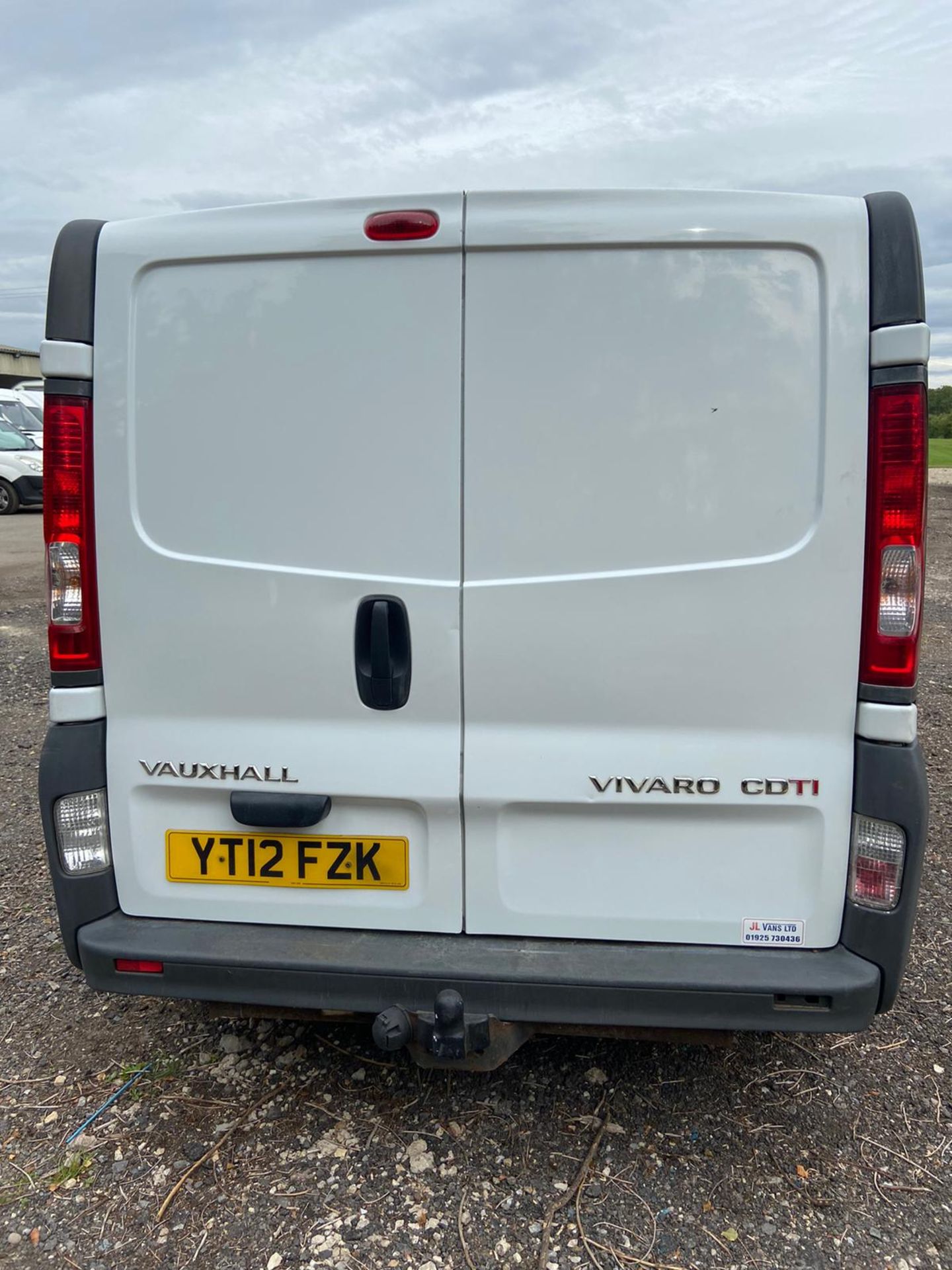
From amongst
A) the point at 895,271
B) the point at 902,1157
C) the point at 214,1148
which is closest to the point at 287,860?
the point at 214,1148

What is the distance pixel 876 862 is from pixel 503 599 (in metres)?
1.07

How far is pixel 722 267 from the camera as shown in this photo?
2113 millimetres

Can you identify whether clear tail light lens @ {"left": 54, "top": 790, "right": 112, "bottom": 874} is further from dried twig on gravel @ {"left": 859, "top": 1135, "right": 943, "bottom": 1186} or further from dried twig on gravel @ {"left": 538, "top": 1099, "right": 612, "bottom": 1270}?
dried twig on gravel @ {"left": 859, "top": 1135, "right": 943, "bottom": 1186}

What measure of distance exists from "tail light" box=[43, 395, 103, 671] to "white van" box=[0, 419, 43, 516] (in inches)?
630

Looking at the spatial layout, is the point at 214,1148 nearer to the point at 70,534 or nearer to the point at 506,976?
the point at 506,976

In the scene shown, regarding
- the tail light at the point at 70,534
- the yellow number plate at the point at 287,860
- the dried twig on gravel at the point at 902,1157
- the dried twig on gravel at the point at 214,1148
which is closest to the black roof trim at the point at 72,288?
the tail light at the point at 70,534

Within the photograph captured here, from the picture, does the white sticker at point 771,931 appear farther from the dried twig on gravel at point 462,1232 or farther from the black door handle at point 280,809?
the black door handle at point 280,809

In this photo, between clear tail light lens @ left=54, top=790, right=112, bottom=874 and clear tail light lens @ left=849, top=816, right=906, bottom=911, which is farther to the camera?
clear tail light lens @ left=54, top=790, right=112, bottom=874

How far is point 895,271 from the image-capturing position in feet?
6.78

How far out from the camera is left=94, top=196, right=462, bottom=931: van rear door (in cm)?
221

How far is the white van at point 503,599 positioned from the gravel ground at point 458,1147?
0.42 metres

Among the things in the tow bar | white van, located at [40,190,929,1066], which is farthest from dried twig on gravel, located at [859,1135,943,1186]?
the tow bar

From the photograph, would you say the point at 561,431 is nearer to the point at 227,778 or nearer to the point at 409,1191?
the point at 227,778

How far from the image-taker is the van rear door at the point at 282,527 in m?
2.21
